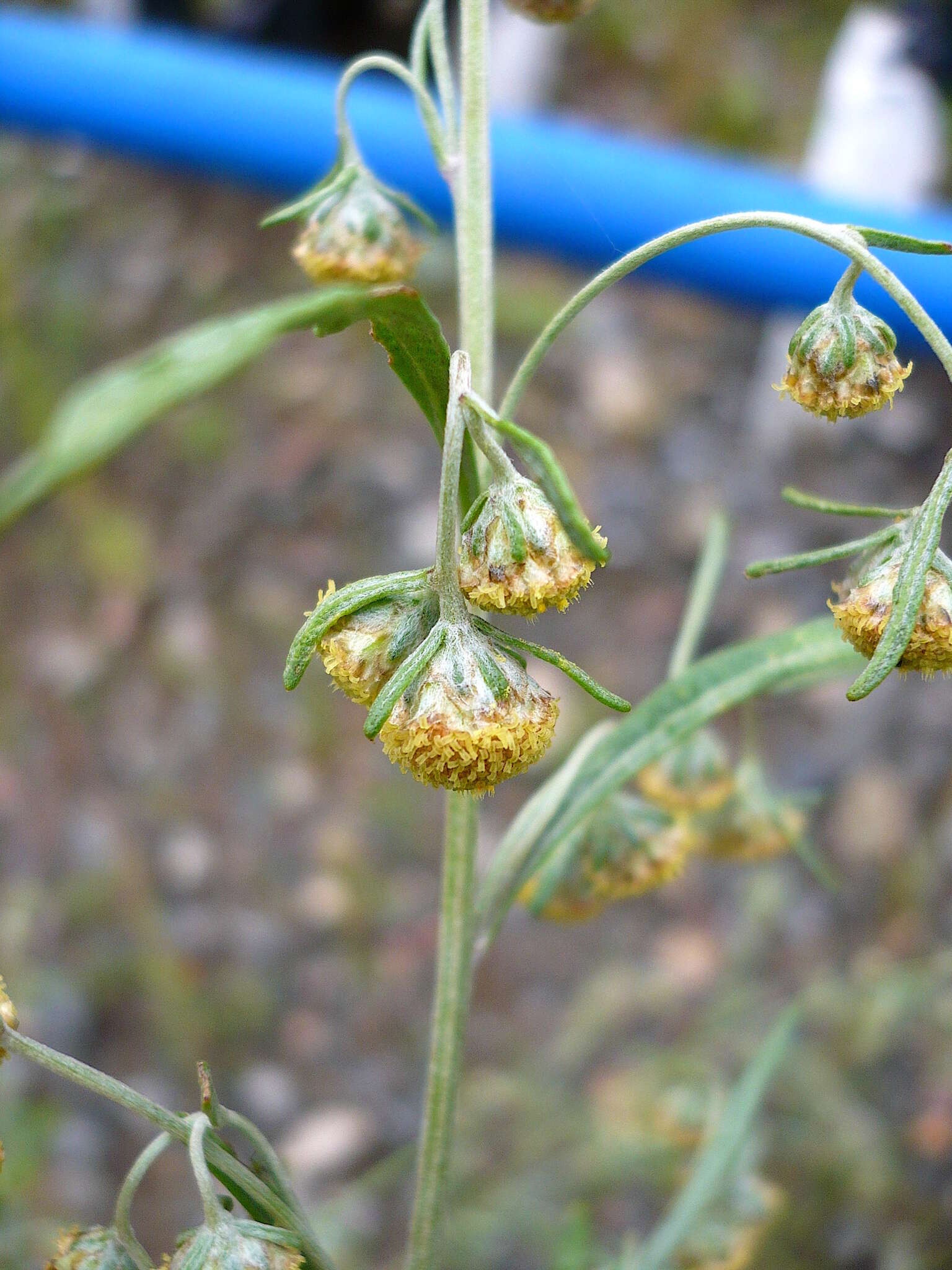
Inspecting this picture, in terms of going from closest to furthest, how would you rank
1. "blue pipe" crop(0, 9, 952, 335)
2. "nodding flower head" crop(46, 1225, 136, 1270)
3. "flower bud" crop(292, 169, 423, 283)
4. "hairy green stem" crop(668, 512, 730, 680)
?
"nodding flower head" crop(46, 1225, 136, 1270) → "flower bud" crop(292, 169, 423, 283) → "hairy green stem" crop(668, 512, 730, 680) → "blue pipe" crop(0, 9, 952, 335)

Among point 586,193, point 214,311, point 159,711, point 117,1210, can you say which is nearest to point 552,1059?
point 159,711

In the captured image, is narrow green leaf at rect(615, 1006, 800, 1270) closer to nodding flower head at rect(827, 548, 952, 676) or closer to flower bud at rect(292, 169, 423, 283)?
nodding flower head at rect(827, 548, 952, 676)

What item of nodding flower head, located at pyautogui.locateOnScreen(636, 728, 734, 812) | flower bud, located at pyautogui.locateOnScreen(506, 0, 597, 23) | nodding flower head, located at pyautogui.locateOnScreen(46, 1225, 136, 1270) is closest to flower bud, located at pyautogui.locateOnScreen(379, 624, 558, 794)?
nodding flower head, located at pyautogui.locateOnScreen(46, 1225, 136, 1270)

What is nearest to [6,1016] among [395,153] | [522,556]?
[522,556]

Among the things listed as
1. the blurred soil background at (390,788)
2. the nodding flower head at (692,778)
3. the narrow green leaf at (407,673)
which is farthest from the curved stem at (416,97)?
the blurred soil background at (390,788)

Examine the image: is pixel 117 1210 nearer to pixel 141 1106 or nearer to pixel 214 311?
pixel 141 1106

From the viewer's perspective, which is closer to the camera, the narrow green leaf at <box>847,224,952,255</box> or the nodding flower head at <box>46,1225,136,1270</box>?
the narrow green leaf at <box>847,224,952,255</box>
